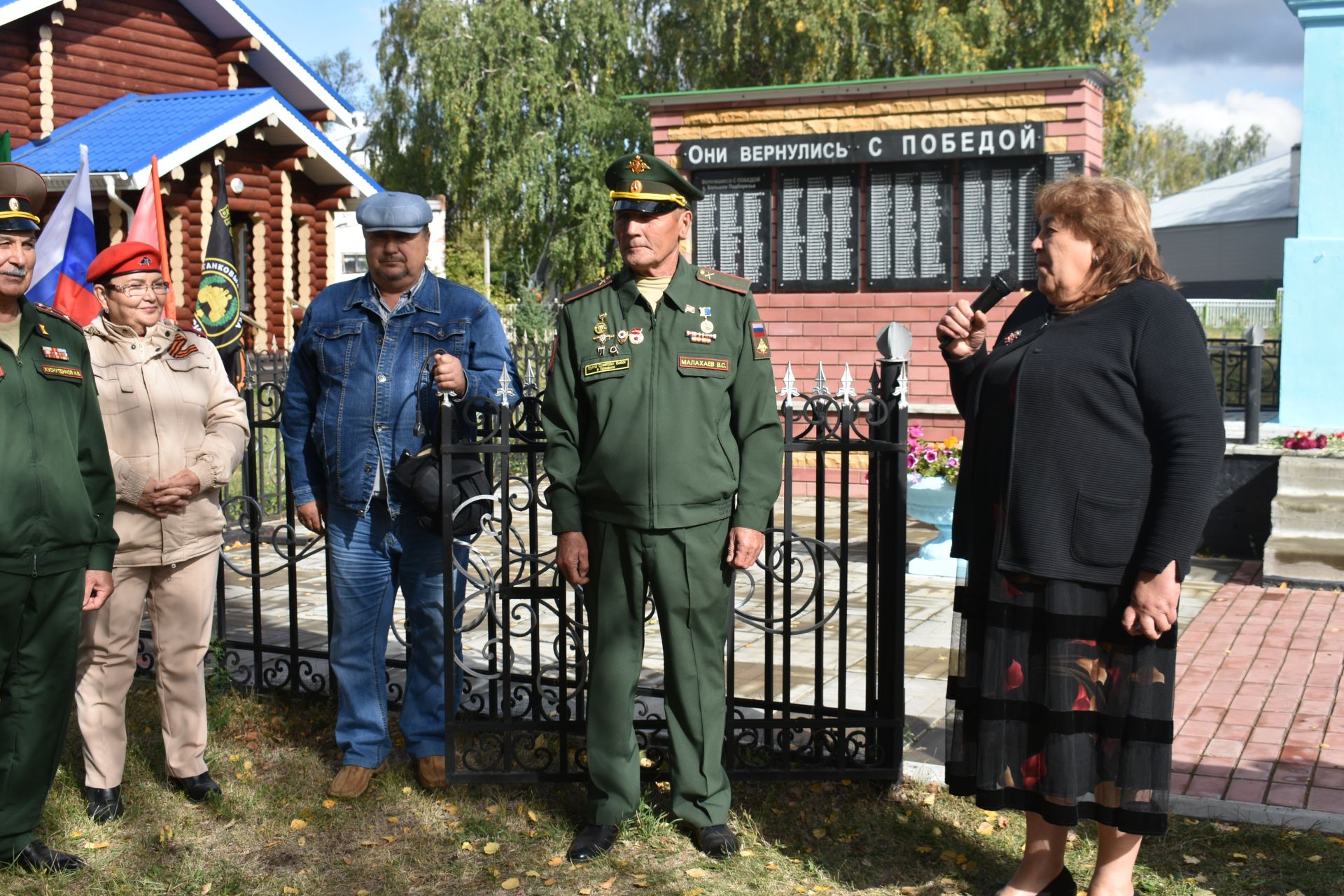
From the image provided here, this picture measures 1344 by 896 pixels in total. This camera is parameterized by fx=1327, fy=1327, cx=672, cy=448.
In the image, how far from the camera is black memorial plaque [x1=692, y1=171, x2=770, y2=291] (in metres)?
12.3

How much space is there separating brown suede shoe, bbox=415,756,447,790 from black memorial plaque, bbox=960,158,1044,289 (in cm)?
804

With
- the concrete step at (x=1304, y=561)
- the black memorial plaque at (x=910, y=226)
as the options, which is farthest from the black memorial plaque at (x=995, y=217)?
the concrete step at (x=1304, y=561)

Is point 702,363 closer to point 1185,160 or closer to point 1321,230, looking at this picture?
point 1321,230

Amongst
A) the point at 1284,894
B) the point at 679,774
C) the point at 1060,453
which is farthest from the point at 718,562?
the point at 1284,894

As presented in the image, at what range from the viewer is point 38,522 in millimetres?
3793

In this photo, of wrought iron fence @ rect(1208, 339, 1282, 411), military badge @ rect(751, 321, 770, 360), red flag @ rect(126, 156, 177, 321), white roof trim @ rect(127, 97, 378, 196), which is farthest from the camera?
white roof trim @ rect(127, 97, 378, 196)

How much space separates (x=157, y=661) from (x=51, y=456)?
0.96m

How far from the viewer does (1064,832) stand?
11.9 ft

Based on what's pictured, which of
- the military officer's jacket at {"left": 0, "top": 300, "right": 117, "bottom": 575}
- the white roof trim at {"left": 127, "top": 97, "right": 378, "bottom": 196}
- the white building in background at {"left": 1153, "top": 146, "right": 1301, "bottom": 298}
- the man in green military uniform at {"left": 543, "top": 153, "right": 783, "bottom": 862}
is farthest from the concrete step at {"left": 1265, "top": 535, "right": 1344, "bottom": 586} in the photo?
the white building in background at {"left": 1153, "top": 146, "right": 1301, "bottom": 298}

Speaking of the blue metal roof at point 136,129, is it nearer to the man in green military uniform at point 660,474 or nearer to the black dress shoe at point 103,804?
the black dress shoe at point 103,804

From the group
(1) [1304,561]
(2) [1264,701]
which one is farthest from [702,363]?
(1) [1304,561]

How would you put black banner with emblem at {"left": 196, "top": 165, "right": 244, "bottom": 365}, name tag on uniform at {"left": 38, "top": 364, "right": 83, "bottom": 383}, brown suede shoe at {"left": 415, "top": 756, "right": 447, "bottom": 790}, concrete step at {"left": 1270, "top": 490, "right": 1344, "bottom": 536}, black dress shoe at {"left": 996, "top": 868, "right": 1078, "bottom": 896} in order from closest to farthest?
1. black dress shoe at {"left": 996, "top": 868, "right": 1078, "bottom": 896}
2. name tag on uniform at {"left": 38, "top": 364, "right": 83, "bottom": 383}
3. brown suede shoe at {"left": 415, "top": 756, "right": 447, "bottom": 790}
4. black banner with emblem at {"left": 196, "top": 165, "right": 244, "bottom": 365}
5. concrete step at {"left": 1270, "top": 490, "right": 1344, "bottom": 536}

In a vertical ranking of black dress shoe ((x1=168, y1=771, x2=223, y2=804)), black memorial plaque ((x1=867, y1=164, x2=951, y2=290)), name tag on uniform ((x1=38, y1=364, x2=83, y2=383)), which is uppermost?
black memorial plaque ((x1=867, y1=164, x2=951, y2=290))

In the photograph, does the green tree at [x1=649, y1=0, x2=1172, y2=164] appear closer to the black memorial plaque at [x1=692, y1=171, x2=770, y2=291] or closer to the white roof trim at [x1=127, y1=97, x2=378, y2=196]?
the white roof trim at [x1=127, y1=97, x2=378, y2=196]
